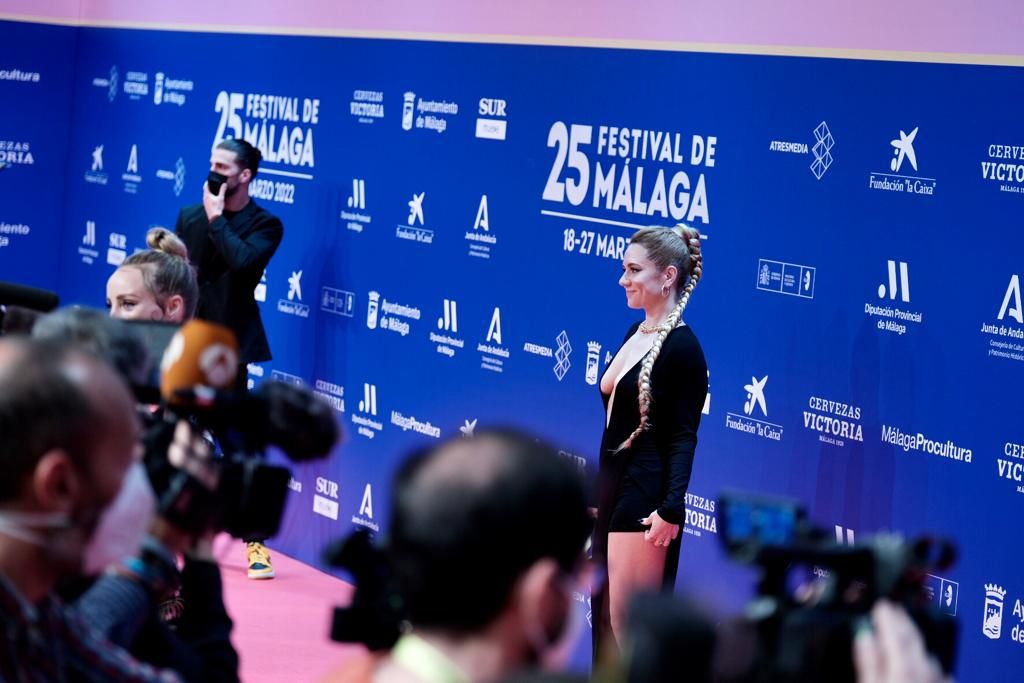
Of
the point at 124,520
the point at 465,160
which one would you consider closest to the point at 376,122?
the point at 465,160

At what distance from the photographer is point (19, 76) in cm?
979

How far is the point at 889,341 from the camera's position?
206 inches

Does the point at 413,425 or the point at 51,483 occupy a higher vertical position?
the point at 51,483

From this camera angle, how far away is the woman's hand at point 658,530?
16.9 feet

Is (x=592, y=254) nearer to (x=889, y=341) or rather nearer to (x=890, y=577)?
(x=889, y=341)

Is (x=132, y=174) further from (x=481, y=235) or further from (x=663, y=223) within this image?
(x=663, y=223)

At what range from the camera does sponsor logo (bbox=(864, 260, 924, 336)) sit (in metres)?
5.18

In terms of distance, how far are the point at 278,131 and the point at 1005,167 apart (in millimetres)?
4189

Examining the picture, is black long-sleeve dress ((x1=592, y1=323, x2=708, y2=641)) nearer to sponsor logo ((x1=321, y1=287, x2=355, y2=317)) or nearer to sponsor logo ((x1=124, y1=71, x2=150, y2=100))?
sponsor logo ((x1=321, y1=287, x2=355, y2=317))

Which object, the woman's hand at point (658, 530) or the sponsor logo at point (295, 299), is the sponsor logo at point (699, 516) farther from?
the sponsor logo at point (295, 299)

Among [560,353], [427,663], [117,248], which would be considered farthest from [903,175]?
[117,248]

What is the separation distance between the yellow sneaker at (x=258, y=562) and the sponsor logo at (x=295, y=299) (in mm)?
1223

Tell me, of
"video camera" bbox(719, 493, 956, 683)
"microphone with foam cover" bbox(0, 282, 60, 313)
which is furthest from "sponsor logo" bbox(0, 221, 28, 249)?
"video camera" bbox(719, 493, 956, 683)

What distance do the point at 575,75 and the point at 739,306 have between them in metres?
1.33
